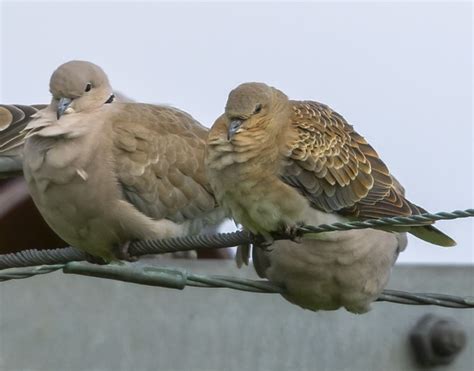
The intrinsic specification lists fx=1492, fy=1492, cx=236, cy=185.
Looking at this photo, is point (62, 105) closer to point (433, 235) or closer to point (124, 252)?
point (124, 252)

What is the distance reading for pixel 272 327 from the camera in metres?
8.60

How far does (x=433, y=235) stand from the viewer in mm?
6168

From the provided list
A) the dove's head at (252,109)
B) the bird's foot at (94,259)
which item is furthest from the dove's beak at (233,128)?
the bird's foot at (94,259)

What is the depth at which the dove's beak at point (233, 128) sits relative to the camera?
5.71m

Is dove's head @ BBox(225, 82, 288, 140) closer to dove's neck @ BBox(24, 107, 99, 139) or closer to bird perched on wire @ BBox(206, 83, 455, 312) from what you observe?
bird perched on wire @ BBox(206, 83, 455, 312)

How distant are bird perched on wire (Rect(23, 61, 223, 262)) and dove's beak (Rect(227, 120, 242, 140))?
769 millimetres

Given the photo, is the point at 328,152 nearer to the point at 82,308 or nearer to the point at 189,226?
the point at 189,226

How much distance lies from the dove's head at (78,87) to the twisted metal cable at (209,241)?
66 centimetres

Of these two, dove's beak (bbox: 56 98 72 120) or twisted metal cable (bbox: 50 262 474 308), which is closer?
twisted metal cable (bbox: 50 262 474 308)

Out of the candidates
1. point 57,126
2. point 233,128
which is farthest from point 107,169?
point 233,128

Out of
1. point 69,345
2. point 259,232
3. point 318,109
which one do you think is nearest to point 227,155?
point 259,232

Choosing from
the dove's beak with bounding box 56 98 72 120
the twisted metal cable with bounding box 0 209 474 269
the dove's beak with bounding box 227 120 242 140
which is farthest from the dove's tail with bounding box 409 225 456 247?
the dove's beak with bounding box 56 98 72 120

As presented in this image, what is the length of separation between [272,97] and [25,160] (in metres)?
1.10

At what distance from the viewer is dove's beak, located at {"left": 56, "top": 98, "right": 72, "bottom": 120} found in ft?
20.5
